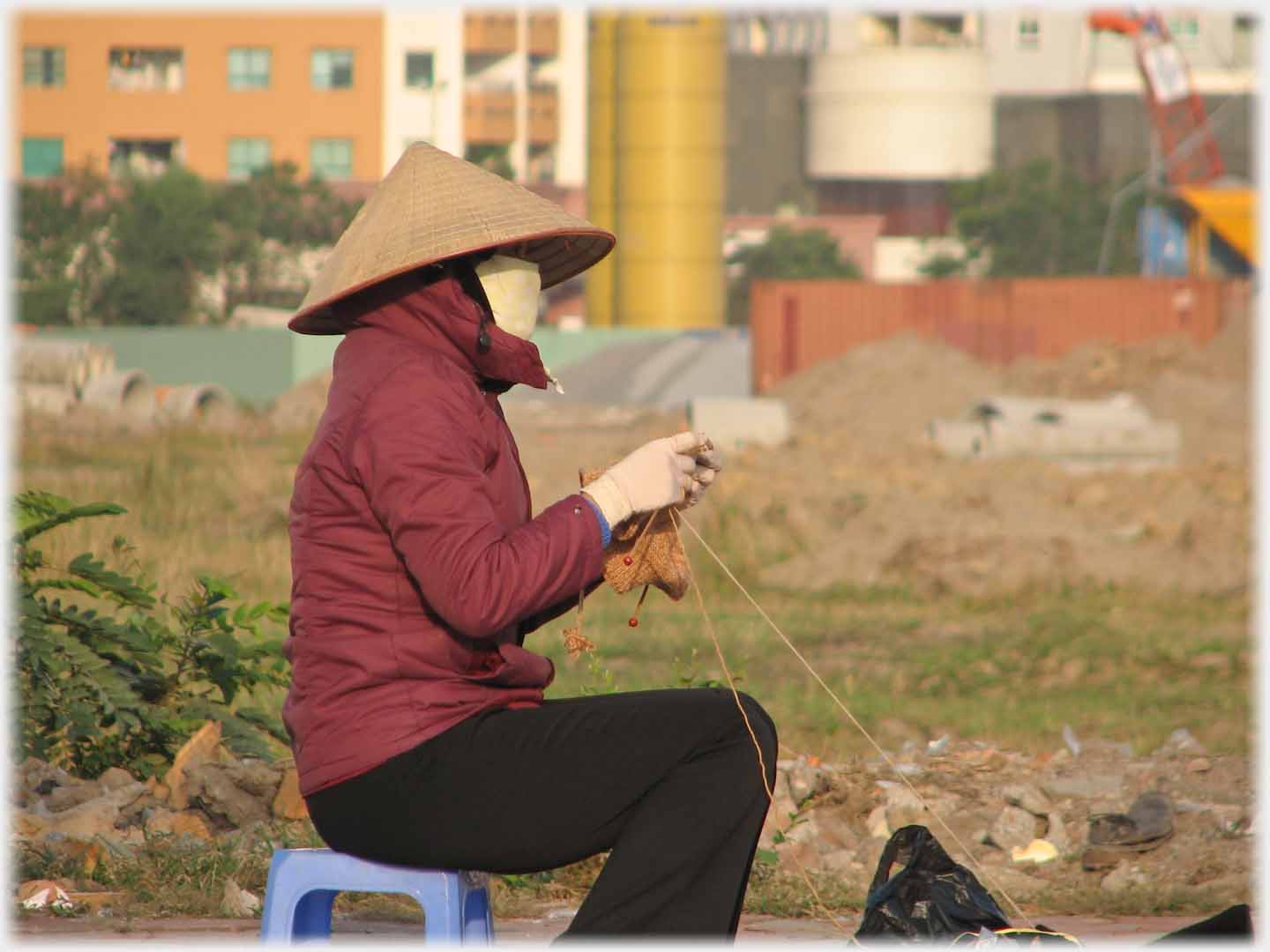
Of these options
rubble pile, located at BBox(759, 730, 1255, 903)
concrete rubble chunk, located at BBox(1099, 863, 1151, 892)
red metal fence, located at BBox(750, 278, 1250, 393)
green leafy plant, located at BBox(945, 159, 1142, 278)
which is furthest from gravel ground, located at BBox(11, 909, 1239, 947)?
green leafy plant, located at BBox(945, 159, 1142, 278)

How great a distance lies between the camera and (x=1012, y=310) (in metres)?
37.0

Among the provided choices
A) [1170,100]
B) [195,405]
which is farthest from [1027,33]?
[195,405]

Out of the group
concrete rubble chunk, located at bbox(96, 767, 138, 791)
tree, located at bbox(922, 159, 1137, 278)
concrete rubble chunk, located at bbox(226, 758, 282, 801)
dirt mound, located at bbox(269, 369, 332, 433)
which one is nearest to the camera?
concrete rubble chunk, located at bbox(226, 758, 282, 801)

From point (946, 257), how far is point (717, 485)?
45193mm

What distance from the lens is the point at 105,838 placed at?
16.8 ft

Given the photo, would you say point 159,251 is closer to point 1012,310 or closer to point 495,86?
point 1012,310

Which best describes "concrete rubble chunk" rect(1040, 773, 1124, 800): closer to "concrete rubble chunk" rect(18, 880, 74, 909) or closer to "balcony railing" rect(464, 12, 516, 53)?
"concrete rubble chunk" rect(18, 880, 74, 909)

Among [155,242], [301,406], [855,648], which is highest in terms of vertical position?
[155,242]

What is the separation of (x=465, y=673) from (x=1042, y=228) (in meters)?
60.2

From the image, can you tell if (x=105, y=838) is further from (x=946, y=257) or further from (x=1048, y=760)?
(x=946, y=257)

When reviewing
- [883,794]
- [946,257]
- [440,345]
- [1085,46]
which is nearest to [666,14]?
[946,257]

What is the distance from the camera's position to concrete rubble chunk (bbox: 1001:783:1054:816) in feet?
20.5

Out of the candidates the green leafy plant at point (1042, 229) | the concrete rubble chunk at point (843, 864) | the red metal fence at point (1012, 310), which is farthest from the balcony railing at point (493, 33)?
the concrete rubble chunk at point (843, 864)

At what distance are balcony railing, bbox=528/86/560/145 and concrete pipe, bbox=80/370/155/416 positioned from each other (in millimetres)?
32496
